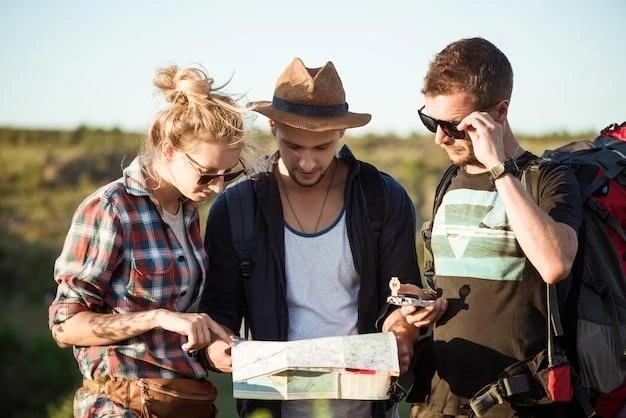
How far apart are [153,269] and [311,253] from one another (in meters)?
0.69

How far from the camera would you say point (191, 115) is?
12.6 feet

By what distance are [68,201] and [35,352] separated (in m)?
10.6

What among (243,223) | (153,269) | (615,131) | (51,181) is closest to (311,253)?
(243,223)

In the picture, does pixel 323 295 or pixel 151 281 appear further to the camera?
pixel 323 295

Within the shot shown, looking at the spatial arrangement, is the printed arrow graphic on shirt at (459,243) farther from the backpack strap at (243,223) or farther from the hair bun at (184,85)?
the hair bun at (184,85)

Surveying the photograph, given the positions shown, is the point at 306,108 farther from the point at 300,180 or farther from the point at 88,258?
the point at 88,258

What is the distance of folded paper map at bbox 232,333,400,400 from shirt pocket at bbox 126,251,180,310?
350 mm

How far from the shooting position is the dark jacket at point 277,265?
4.05m

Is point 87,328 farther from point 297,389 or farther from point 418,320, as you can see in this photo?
point 418,320

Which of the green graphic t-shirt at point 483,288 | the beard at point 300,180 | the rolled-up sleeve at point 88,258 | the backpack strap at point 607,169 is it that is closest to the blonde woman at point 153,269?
the rolled-up sleeve at point 88,258

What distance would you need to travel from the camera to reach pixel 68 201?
26.3 m

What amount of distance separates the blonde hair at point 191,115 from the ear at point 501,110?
38.5 inches

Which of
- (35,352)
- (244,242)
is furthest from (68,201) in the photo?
(244,242)

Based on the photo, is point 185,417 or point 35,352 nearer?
point 185,417
